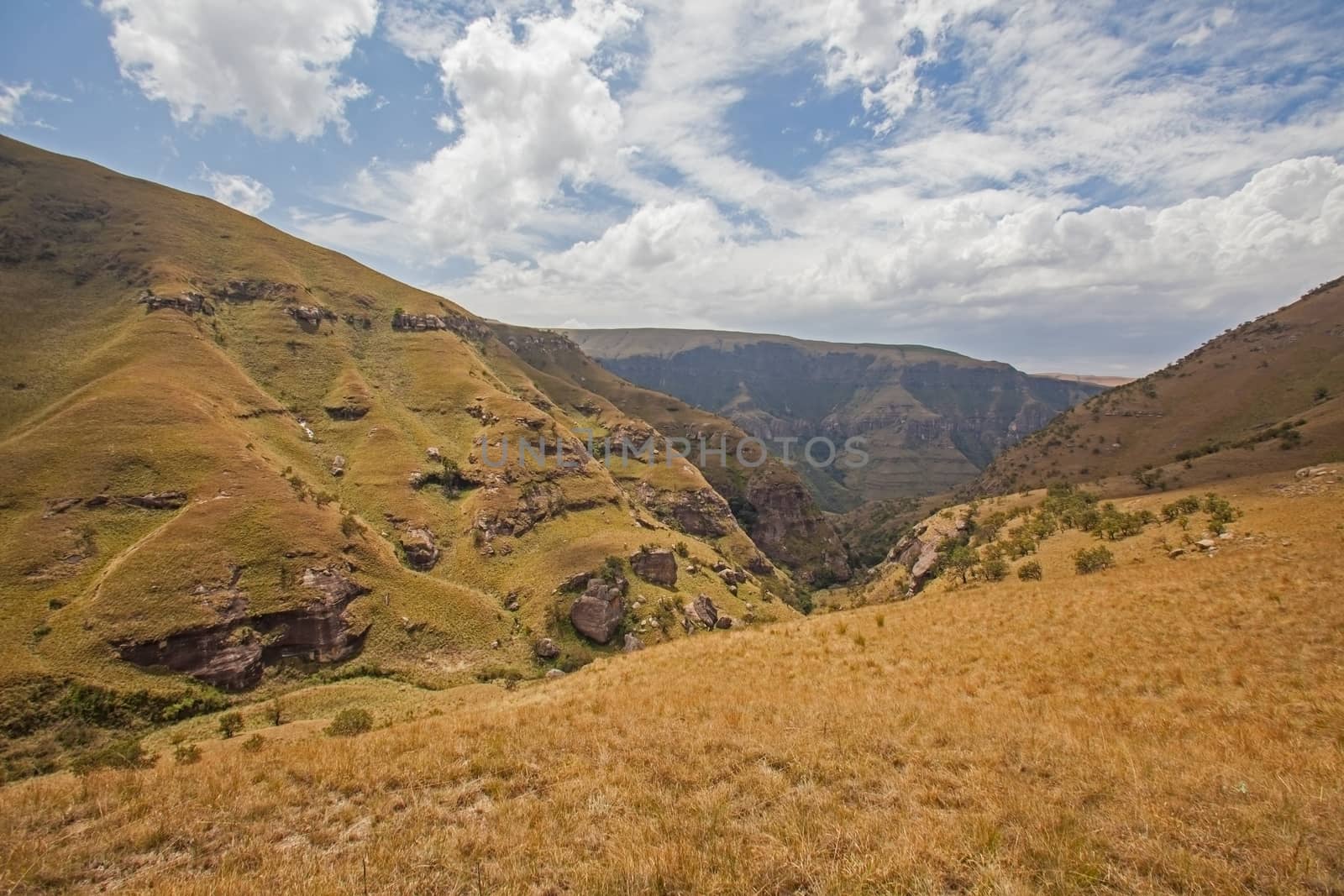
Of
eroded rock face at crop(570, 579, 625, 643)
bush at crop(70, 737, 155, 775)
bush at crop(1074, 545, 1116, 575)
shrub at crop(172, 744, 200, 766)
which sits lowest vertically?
eroded rock face at crop(570, 579, 625, 643)

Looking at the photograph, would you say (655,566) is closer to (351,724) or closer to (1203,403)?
(351,724)

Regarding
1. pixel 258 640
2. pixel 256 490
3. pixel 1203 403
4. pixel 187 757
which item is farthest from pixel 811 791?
pixel 1203 403

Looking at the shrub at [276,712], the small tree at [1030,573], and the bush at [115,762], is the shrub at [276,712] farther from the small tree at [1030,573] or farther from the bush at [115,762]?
the small tree at [1030,573]

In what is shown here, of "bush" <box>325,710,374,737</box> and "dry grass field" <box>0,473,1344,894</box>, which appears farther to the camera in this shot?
"bush" <box>325,710,374,737</box>

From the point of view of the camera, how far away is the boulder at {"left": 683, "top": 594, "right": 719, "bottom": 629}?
97250mm

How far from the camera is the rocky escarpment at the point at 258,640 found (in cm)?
6175

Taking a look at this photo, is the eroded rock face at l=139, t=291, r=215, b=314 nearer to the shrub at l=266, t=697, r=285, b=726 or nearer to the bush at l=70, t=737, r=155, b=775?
the shrub at l=266, t=697, r=285, b=726

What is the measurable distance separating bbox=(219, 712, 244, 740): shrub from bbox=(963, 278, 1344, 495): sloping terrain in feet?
411

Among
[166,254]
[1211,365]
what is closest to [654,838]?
[166,254]

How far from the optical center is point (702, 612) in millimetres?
99688

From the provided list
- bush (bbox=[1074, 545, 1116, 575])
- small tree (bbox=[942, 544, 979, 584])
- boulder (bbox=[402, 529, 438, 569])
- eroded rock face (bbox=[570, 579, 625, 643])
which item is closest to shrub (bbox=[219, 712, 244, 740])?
boulder (bbox=[402, 529, 438, 569])

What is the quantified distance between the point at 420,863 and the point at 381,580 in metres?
85.6

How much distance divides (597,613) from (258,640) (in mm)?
44215

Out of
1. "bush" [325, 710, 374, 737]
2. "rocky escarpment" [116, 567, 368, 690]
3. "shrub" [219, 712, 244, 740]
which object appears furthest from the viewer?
"rocky escarpment" [116, 567, 368, 690]
